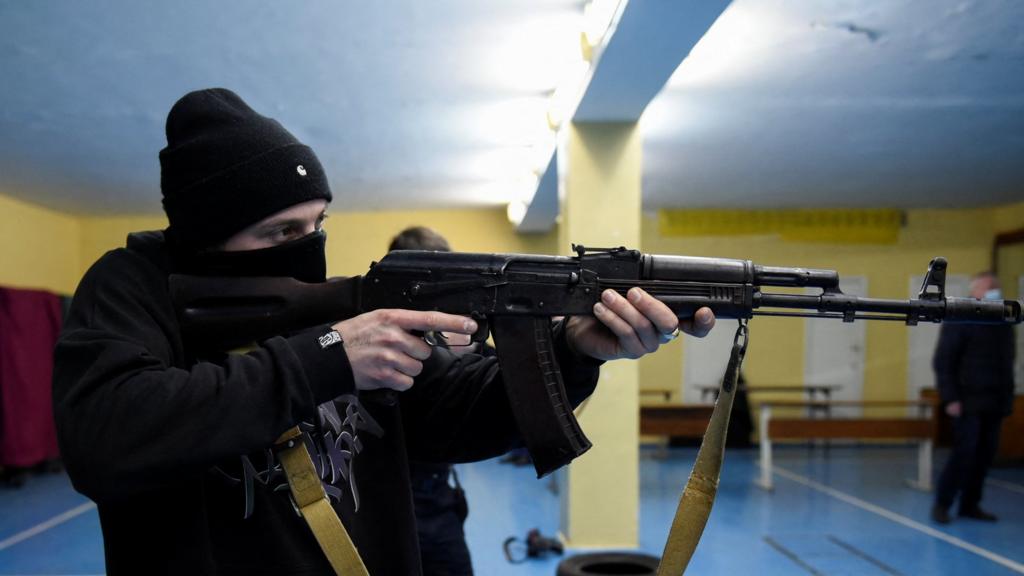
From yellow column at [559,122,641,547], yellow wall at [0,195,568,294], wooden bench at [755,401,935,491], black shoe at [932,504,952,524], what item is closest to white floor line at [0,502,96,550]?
yellow column at [559,122,641,547]

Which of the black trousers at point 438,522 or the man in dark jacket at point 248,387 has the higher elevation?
the man in dark jacket at point 248,387

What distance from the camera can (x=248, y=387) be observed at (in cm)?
100

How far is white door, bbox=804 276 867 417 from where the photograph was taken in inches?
392

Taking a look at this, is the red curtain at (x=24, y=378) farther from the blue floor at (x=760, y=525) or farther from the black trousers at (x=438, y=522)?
the black trousers at (x=438, y=522)

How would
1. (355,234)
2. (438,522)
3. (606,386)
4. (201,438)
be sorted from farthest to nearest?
(355,234) < (606,386) < (438,522) < (201,438)

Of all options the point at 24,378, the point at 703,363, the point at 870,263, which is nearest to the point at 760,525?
the point at 703,363

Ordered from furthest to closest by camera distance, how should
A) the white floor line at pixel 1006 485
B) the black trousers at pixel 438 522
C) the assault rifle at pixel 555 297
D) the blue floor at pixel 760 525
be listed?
1. the white floor line at pixel 1006 485
2. the blue floor at pixel 760 525
3. the black trousers at pixel 438 522
4. the assault rifle at pixel 555 297

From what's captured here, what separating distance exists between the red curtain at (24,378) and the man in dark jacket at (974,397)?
7756 millimetres

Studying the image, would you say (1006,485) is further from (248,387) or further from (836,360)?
(248,387)

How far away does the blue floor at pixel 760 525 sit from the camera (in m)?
4.57

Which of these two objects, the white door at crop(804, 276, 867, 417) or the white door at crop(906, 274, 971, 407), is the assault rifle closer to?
the white door at crop(804, 276, 867, 417)

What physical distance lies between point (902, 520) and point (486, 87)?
13.9 ft

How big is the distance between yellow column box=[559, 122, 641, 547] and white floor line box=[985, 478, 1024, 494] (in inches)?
177

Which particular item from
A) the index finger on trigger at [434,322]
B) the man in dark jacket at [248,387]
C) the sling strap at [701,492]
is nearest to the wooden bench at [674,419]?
the sling strap at [701,492]
